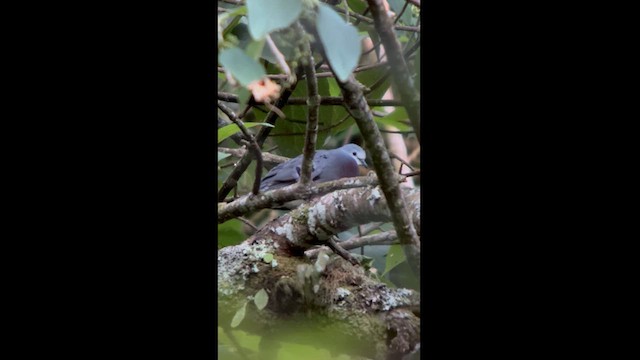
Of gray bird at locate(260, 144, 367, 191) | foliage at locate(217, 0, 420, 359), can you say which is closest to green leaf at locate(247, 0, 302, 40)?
foliage at locate(217, 0, 420, 359)

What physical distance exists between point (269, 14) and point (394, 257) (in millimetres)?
374

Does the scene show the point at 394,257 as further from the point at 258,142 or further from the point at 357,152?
the point at 258,142

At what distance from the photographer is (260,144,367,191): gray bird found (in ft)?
4.14

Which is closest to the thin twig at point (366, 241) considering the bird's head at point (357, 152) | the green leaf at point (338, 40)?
the bird's head at point (357, 152)

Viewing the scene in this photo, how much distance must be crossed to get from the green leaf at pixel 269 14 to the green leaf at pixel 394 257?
0.33 m

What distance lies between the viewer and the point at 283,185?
52.5 inches

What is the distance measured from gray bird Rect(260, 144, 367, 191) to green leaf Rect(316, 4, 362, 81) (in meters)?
0.15

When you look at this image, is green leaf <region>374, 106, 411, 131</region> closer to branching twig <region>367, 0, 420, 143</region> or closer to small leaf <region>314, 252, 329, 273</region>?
branching twig <region>367, 0, 420, 143</region>

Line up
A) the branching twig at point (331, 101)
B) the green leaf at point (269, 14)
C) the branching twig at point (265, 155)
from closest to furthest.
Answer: the green leaf at point (269, 14), the branching twig at point (331, 101), the branching twig at point (265, 155)

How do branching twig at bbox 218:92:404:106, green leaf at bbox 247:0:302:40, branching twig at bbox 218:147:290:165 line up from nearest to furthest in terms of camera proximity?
green leaf at bbox 247:0:302:40
branching twig at bbox 218:92:404:106
branching twig at bbox 218:147:290:165

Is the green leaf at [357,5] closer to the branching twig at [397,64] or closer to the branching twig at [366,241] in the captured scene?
the branching twig at [397,64]

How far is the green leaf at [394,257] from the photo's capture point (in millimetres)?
1223
